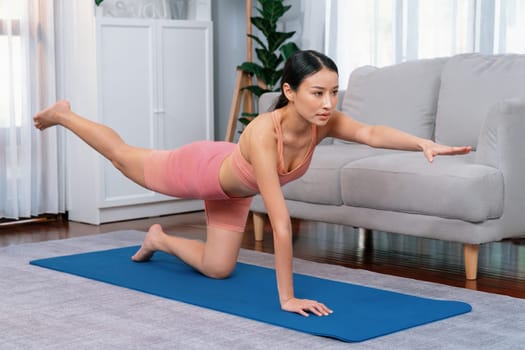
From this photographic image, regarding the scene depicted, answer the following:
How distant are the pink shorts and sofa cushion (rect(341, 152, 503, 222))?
0.59 metres

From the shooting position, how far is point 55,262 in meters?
3.67

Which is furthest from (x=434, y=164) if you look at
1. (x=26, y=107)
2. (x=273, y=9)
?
(x=26, y=107)

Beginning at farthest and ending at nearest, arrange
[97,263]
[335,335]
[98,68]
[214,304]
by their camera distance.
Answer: [98,68] → [97,263] → [214,304] → [335,335]

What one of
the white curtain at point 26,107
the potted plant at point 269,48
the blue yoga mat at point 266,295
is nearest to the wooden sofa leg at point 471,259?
the blue yoga mat at point 266,295

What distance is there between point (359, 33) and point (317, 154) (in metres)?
1.53

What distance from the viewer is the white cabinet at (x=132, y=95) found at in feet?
16.3

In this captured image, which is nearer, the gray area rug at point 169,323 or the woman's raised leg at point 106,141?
the gray area rug at point 169,323

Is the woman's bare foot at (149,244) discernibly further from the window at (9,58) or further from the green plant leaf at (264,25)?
the green plant leaf at (264,25)

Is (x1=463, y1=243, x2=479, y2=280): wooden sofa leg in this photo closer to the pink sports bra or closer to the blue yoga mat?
the blue yoga mat

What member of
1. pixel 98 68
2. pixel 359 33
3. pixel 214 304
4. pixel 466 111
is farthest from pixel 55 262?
pixel 359 33

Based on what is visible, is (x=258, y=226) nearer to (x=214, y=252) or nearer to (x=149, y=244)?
(x=149, y=244)

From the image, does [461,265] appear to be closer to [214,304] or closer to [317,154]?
[317,154]

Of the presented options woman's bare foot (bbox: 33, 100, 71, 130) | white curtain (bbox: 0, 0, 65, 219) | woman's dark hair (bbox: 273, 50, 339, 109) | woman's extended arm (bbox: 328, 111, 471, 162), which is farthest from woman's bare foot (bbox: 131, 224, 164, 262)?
white curtain (bbox: 0, 0, 65, 219)

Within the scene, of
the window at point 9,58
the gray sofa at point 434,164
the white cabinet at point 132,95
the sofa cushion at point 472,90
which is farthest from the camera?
the white cabinet at point 132,95
